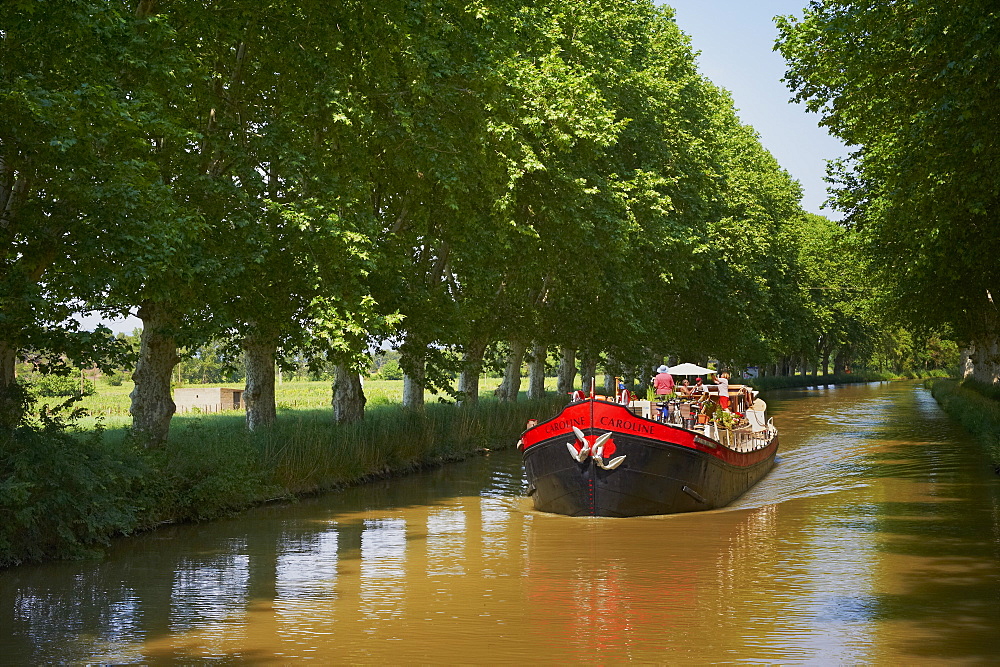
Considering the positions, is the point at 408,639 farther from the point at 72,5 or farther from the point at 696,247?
the point at 696,247

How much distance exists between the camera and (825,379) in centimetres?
11375

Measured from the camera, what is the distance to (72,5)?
50.7 feet

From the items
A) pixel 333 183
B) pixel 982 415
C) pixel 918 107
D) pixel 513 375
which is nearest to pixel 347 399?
pixel 333 183

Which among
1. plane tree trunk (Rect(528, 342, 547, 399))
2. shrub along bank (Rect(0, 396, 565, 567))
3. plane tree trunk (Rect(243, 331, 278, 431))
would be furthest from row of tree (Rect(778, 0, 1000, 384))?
plane tree trunk (Rect(528, 342, 547, 399))

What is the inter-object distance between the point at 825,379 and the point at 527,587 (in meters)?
105

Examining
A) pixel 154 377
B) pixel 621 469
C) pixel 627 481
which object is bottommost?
pixel 627 481

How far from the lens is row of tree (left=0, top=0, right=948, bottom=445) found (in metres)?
16.7

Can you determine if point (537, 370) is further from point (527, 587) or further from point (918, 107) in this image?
point (527, 587)

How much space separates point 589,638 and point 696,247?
36.2 m

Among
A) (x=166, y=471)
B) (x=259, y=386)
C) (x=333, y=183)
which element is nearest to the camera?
(x=166, y=471)

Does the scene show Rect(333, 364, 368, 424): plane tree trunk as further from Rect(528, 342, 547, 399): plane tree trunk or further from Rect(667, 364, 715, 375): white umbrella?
Rect(528, 342, 547, 399): plane tree trunk

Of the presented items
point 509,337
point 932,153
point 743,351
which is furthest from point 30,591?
point 743,351

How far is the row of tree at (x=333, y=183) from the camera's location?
16.7 meters

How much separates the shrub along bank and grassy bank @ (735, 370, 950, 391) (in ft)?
176
